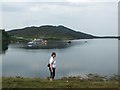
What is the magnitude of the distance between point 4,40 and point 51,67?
539 feet

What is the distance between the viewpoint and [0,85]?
591 inches

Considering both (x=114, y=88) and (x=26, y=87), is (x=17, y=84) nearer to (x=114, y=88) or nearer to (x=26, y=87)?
(x=26, y=87)

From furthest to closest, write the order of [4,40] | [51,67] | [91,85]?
[4,40], [51,67], [91,85]

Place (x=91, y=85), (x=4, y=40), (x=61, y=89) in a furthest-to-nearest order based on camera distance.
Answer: (x=4, y=40)
(x=91, y=85)
(x=61, y=89)

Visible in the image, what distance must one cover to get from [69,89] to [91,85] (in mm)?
1666

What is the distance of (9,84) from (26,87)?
3.76 feet

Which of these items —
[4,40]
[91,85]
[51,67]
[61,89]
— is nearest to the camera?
[61,89]

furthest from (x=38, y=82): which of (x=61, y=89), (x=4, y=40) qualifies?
(x=4, y=40)

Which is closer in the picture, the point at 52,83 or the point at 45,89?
the point at 45,89

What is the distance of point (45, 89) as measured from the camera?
1466 centimetres

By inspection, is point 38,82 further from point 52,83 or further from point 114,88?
point 114,88

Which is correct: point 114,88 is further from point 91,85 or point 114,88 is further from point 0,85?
point 0,85

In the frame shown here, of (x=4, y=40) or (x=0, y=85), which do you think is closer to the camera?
(x=0, y=85)

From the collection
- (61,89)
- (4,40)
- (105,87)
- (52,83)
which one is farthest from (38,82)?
(4,40)
